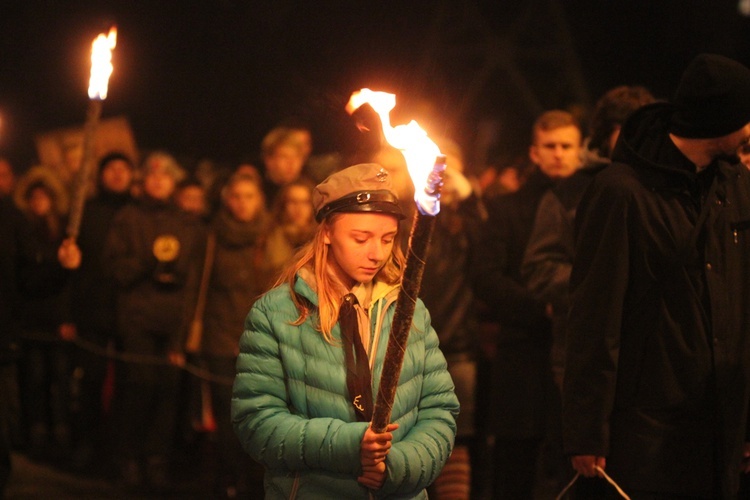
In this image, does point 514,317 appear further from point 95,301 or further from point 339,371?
point 95,301

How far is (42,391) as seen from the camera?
10.4 meters

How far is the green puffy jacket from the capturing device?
399 centimetres

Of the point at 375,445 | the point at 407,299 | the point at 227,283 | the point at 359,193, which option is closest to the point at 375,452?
the point at 375,445

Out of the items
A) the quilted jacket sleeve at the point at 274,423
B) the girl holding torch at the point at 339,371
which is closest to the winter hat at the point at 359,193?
the girl holding torch at the point at 339,371

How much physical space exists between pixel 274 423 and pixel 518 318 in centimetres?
293

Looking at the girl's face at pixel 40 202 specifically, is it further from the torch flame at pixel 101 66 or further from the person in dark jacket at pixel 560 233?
the person in dark jacket at pixel 560 233

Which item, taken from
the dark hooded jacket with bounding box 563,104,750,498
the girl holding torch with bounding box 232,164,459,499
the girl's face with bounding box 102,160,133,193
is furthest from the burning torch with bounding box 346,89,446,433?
the girl's face with bounding box 102,160,133,193

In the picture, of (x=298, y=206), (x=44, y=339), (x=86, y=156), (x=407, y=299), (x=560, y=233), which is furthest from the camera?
(x=44, y=339)

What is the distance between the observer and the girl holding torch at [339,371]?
4.00 metres

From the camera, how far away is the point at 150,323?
31.1 ft

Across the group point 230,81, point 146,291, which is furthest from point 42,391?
point 230,81

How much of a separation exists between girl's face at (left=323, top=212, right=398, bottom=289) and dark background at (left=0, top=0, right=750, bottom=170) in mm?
8767

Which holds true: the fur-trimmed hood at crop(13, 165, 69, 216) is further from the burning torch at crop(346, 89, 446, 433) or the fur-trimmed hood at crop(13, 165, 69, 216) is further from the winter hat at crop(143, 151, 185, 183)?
the burning torch at crop(346, 89, 446, 433)

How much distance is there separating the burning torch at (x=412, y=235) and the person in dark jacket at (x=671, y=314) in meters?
1.20
